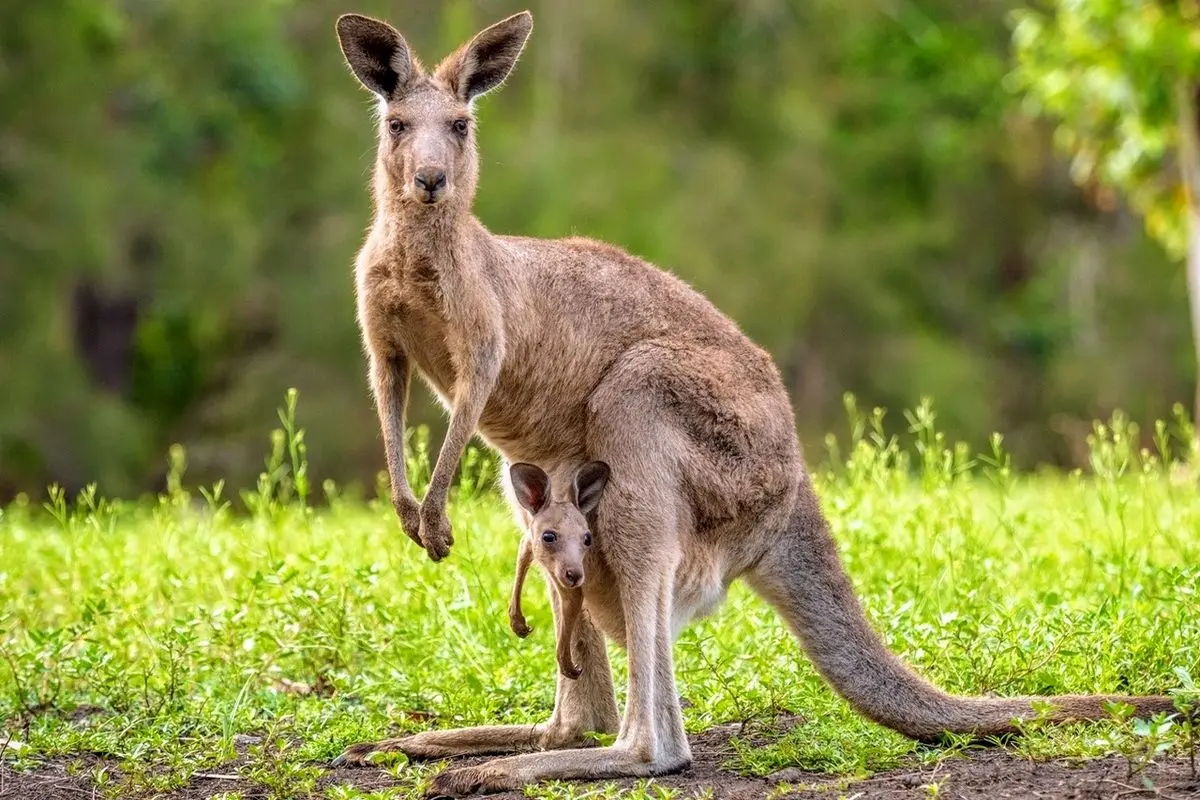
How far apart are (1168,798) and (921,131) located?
2285 cm

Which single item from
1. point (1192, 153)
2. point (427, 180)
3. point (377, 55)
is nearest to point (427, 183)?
point (427, 180)

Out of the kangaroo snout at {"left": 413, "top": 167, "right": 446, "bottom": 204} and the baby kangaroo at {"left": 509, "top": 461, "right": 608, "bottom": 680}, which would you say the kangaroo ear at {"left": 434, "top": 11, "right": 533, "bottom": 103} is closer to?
the kangaroo snout at {"left": 413, "top": 167, "right": 446, "bottom": 204}

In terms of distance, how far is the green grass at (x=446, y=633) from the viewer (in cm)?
508

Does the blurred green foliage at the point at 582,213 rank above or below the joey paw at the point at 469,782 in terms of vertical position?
above

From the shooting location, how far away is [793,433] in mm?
5289

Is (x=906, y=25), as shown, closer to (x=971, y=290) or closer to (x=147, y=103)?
(x=971, y=290)

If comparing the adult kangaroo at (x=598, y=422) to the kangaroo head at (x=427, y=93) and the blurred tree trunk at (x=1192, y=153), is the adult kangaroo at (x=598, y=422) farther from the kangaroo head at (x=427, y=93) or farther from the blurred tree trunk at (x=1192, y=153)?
the blurred tree trunk at (x=1192, y=153)

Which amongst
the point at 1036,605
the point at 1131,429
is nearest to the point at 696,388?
the point at 1036,605

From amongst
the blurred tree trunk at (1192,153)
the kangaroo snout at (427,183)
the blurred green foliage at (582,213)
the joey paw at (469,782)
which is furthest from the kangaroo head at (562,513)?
the blurred green foliage at (582,213)

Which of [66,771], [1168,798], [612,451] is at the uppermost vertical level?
[612,451]

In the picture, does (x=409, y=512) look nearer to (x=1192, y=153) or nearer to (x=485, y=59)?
(x=485, y=59)

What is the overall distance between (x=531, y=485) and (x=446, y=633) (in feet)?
3.88

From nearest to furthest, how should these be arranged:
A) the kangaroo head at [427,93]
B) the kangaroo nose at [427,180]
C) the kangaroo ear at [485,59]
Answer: the kangaroo nose at [427,180] → the kangaroo head at [427,93] → the kangaroo ear at [485,59]

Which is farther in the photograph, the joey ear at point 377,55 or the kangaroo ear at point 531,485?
the joey ear at point 377,55
